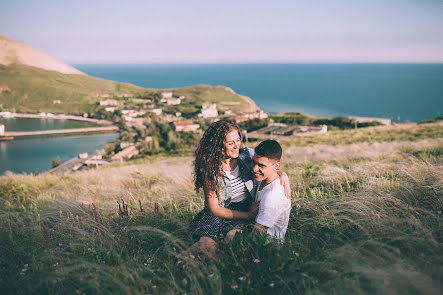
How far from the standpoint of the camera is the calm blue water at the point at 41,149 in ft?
149

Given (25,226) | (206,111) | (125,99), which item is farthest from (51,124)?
(25,226)

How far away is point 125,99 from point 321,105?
Answer: 79.6 meters

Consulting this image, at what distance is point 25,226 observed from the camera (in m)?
3.49

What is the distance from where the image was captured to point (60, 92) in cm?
11562

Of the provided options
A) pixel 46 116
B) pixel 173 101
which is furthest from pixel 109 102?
pixel 173 101

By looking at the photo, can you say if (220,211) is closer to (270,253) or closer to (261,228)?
(261,228)

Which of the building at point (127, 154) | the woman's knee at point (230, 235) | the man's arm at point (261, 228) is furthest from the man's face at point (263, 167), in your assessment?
the building at point (127, 154)

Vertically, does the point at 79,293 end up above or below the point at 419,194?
below

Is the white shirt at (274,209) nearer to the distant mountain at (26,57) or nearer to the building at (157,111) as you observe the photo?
the building at (157,111)

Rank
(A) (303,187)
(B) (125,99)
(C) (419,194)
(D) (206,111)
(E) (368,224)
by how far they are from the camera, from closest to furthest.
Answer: (E) (368,224) < (C) (419,194) < (A) (303,187) < (D) (206,111) < (B) (125,99)

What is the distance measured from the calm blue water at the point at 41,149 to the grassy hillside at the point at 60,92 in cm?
2987

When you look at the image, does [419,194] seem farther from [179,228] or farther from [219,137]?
[179,228]

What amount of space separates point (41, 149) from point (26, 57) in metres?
138

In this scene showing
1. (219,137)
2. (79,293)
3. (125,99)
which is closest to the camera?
(79,293)
